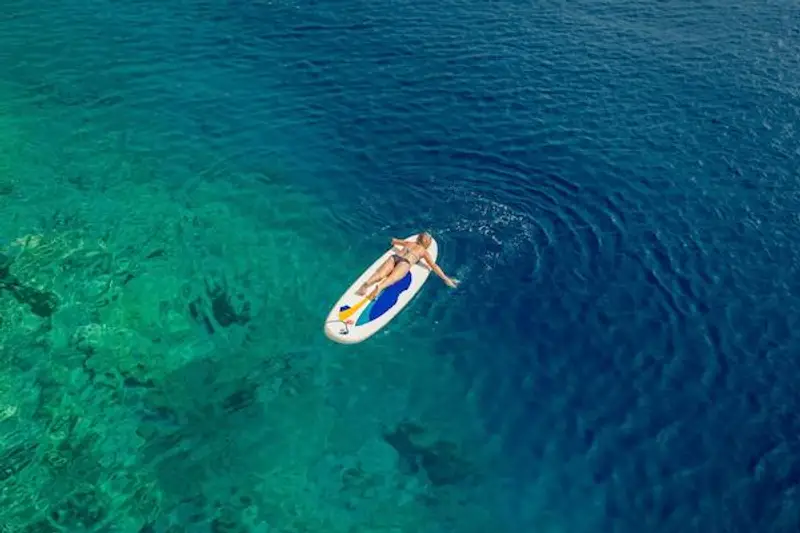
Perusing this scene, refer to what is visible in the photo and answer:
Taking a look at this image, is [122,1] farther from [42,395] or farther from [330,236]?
[42,395]

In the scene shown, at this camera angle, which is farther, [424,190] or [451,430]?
[424,190]

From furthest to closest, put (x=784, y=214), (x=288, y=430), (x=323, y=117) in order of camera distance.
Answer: (x=323, y=117)
(x=784, y=214)
(x=288, y=430)

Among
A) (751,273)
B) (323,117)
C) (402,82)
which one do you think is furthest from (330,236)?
(751,273)

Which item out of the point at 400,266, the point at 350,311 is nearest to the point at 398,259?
the point at 400,266

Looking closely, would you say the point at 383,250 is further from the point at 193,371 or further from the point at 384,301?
the point at 193,371

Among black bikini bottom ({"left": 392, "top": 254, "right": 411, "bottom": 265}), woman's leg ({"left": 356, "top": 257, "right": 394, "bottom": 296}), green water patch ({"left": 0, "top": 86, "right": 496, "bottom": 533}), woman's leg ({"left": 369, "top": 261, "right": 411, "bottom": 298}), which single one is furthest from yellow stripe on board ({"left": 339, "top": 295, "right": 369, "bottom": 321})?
black bikini bottom ({"left": 392, "top": 254, "right": 411, "bottom": 265})

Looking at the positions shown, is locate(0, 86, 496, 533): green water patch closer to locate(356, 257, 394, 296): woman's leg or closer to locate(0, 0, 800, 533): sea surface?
locate(0, 0, 800, 533): sea surface

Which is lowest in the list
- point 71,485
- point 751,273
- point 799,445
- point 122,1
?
point 71,485
